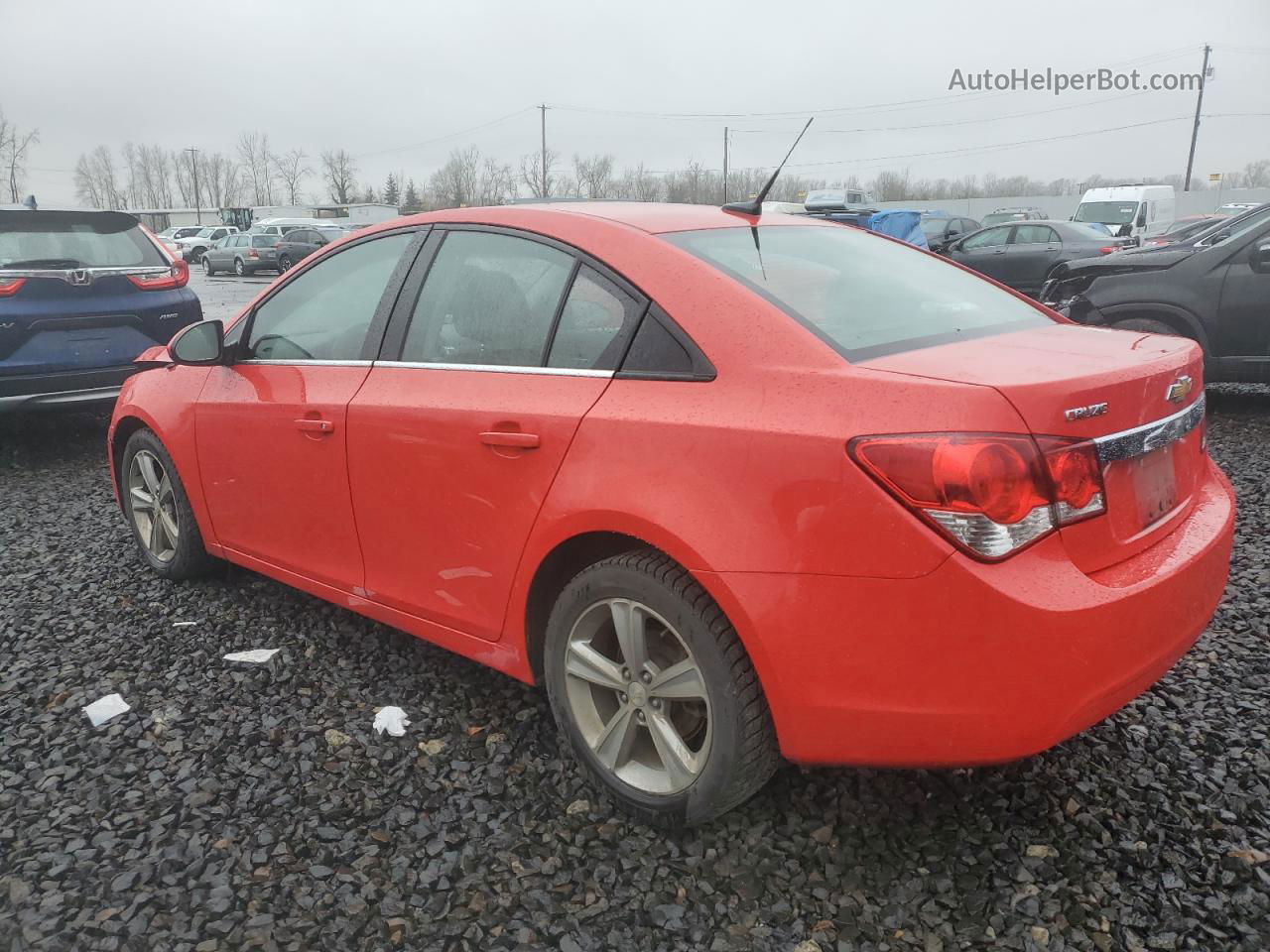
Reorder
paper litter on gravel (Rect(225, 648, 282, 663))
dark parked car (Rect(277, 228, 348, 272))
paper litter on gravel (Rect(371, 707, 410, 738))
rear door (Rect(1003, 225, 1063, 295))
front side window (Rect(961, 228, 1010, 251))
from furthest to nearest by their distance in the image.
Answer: dark parked car (Rect(277, 228, 348, 272)), front side window (Rect(961, 228, 1010, 251)), rear door (Rect(1003, 225, 1063, 295)), paper litter on gravel (Rect(225, 648, 282, 663)), paper litter on gravel (Rect(371, 707, 410, 738))

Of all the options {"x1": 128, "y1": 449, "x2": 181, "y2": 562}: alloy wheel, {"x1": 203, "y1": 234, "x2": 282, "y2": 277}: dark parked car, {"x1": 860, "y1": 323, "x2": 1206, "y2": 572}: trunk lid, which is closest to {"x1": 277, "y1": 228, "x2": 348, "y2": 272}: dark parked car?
{"x1": 203, "y1": 234, "x2": 282, "y2": 277}: dark parked car

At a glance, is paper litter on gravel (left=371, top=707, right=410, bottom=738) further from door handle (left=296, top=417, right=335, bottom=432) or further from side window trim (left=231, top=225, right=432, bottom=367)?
side window trim (left=231, top=225, right=432, bottom=367)

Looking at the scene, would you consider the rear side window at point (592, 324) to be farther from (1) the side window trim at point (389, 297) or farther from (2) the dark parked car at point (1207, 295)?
(2) the dark parked car at point (1207, 295)

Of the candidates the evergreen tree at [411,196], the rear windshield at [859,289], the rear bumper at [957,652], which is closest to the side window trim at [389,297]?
the rear windshield at [859,289]

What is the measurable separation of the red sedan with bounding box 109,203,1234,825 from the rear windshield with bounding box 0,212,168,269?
415 cm

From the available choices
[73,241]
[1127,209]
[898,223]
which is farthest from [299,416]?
[1127,209]

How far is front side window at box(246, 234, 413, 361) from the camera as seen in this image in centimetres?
316

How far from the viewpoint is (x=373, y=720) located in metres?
2.99

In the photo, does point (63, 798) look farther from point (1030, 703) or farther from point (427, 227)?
point (1030, 703)

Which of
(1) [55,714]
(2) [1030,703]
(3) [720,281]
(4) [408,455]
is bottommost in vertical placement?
(1) [55,714]

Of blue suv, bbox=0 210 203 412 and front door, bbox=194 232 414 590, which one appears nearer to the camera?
front door, bbox=194 232 414 590

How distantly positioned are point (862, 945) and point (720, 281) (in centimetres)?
153

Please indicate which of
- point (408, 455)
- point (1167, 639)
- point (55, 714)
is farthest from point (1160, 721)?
point (55, 714)

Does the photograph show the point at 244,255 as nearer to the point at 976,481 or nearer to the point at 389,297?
the point at 389,297
